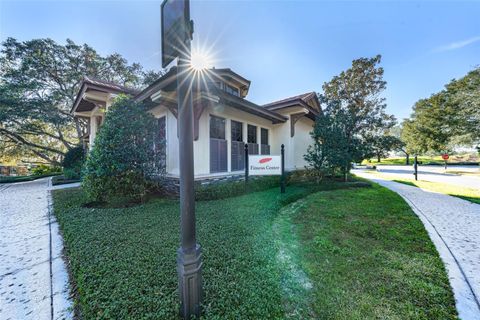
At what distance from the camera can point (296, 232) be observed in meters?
3.68

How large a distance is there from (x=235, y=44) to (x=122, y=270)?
8.12 m

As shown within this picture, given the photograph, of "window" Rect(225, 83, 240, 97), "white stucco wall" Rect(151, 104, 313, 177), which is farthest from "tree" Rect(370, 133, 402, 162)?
"window" Rect(225, 83, 240, 97)

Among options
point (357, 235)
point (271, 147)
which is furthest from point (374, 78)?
point (357, 235)

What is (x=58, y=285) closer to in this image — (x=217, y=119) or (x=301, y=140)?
(x=217, y=119)

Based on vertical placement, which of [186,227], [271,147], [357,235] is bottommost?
[357,235]

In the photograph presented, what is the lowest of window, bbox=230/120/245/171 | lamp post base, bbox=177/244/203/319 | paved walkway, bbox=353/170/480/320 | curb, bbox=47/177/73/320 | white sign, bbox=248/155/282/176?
paved walkway, bbox=353/170/480/320

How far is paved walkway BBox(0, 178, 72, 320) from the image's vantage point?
189cm

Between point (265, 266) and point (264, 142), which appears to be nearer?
point (265, 266)

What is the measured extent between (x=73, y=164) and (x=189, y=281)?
51.3 ft

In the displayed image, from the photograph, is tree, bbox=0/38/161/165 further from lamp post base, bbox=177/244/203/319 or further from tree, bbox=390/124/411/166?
tree, bbox=390/124/411/166

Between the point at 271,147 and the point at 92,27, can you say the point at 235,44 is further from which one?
the point at 92,27

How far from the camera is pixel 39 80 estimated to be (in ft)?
52.2

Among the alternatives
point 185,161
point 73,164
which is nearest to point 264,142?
point 185,161

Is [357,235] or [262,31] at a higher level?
[262,31]
